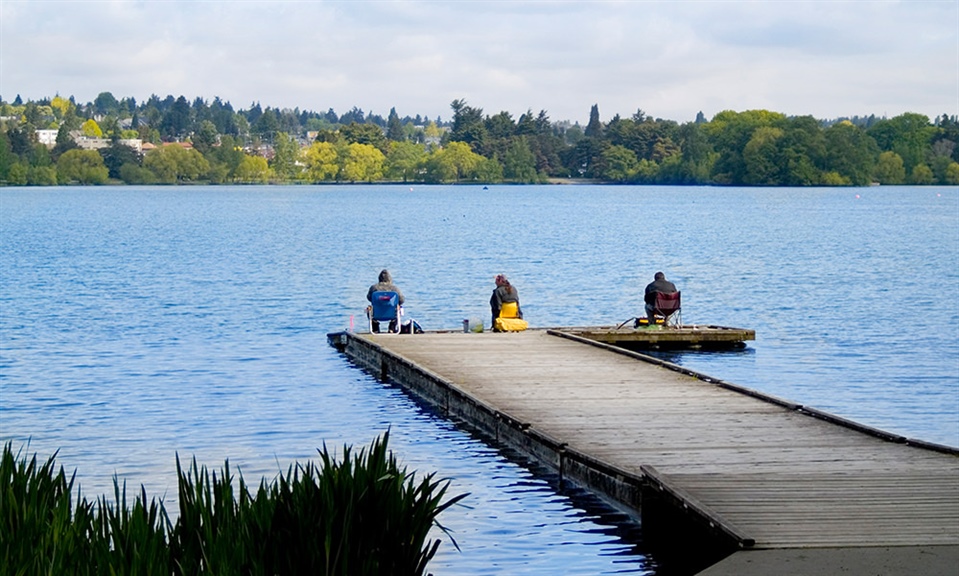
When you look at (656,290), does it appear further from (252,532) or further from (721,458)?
(252,532)

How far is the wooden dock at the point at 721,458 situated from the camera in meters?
9.76

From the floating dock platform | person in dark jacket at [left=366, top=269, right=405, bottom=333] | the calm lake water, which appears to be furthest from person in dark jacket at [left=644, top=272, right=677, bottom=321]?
person in dark jacket at [left=366, top=269, right=405, bottom=333]

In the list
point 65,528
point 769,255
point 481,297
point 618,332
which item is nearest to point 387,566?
point 65,528

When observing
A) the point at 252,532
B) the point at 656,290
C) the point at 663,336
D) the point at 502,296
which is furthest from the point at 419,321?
the point at 252,532

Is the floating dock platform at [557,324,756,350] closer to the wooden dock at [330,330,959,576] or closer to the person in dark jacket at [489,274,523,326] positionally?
the person in dark jacket at [489,274,523,326]

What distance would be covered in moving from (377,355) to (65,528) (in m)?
15.1

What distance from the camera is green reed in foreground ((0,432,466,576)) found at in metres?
7.52

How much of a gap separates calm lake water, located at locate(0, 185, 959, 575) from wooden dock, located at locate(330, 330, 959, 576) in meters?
0.45

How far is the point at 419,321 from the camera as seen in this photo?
36.2 meters

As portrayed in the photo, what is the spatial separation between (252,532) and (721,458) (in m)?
→ 6.02

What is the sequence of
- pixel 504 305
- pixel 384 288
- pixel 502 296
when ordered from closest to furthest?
pixel 384 288 < pixel 502 296 < pixel 504 305

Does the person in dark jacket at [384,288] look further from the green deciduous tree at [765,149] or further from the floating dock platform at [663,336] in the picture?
the green deciduous tree at [765,149]

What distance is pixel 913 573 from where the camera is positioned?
29.5 feet

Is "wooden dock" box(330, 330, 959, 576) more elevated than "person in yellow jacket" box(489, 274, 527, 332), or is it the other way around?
"person in yellow jacket" box(489, 274, 527, 332)
